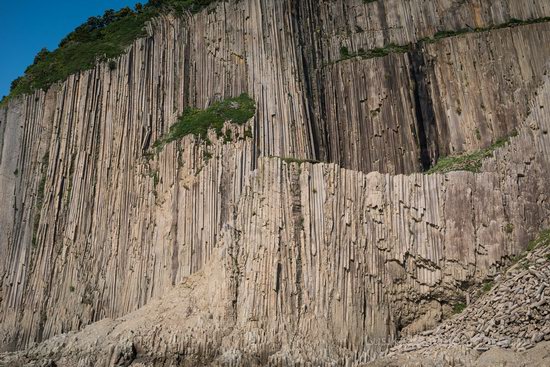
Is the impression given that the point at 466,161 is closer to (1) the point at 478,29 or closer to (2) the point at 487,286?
(2) the point at 487,286

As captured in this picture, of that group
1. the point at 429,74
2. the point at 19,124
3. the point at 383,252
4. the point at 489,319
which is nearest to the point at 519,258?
the point at 489,319

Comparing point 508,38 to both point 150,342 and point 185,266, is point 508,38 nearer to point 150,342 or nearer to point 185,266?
point 185,266

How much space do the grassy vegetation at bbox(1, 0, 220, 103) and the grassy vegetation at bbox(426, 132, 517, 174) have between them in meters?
17.4

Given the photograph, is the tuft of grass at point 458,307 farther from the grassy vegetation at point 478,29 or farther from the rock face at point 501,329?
the grassy vegetation at point 478,29

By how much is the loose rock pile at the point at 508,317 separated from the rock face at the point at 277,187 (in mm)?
1150

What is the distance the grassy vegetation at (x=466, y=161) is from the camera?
26.5 metres

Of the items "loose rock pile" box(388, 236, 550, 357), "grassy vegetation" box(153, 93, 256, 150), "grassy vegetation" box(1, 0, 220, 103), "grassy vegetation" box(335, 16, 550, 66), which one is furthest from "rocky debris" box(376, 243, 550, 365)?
"grassy vegetation" box(1, 0, 220, 103)

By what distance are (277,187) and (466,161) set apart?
8.52 meters

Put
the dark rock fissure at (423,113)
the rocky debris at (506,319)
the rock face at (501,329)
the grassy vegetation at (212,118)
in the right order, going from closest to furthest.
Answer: the rock face at (501,329) → the rocky debris at (506,319) → the dark rock fissure at (423,113) → the grassy vegetation at (212,118)

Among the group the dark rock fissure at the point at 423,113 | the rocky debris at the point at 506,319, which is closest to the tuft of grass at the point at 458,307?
the rocky debris at the point at 506,319

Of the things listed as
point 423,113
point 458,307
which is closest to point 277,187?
point 458,307

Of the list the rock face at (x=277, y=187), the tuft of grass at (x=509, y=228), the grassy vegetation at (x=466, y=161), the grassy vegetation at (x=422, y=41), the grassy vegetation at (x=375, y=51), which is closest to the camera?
the tuft of grass at (x=509, y=228)

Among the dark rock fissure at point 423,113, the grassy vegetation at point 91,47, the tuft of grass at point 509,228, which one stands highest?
the grassy vegetation at point 91,47

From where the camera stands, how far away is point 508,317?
70.7 ft
